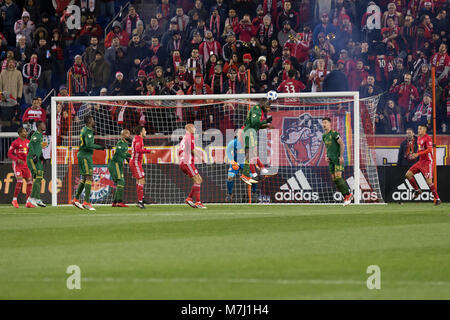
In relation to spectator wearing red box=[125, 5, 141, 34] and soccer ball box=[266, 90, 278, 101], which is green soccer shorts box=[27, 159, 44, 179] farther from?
spectator wearing red box=[125, 5, 141, 34]

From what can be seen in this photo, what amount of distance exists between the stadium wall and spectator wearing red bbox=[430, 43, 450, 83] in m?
3.28

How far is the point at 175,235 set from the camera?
37.7ft

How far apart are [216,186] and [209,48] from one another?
5.34 m

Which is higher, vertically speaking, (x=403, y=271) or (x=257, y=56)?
(x=257, y=56)

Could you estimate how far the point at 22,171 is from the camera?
67.9 ft

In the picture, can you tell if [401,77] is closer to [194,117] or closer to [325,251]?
[194,117]

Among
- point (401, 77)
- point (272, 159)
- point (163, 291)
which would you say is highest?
point (401, 77)

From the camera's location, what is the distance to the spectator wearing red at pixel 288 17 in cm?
2530

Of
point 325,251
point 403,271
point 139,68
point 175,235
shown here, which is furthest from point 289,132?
point 403,271

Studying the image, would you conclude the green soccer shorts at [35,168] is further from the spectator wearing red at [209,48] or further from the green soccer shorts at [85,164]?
the spectator wearing red at [209,48]

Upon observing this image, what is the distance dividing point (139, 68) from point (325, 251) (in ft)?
55.8

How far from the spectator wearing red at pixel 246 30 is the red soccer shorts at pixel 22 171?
319 inches

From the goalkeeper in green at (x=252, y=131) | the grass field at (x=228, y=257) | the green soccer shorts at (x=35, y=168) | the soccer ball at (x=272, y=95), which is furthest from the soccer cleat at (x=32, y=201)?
the soccer ball at (x=272, y=95)

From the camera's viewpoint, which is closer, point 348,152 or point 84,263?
point 84,263
